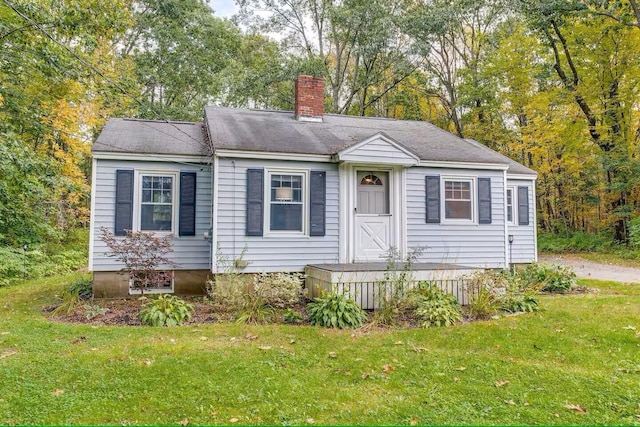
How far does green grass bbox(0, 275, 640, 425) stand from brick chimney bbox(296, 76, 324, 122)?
21.8ft

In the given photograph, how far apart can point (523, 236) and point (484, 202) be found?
311cm

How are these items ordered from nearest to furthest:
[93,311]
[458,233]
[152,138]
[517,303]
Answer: [93,311] → [517,303] → [152,138] → [458,233]

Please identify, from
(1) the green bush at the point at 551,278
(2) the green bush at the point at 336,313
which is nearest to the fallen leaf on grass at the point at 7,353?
(2) the green bush at the point at 336,313

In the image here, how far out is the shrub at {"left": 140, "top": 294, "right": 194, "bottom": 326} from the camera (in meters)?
6.43

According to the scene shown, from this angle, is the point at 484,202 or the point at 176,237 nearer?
the point at 176,237

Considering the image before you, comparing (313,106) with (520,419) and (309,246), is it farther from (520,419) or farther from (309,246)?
(520,419)

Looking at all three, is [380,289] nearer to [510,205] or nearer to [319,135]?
[319,135]

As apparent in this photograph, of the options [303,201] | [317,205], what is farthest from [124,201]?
[317,205]

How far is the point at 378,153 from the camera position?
8.80m

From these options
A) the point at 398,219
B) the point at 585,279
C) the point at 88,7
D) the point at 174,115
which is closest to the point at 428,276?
the point at 398,219

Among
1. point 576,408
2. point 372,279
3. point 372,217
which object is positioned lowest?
point 576,408

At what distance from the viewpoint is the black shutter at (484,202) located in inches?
389

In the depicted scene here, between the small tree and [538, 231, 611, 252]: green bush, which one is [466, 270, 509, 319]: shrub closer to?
the small tree

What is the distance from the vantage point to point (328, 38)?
2147 cm
